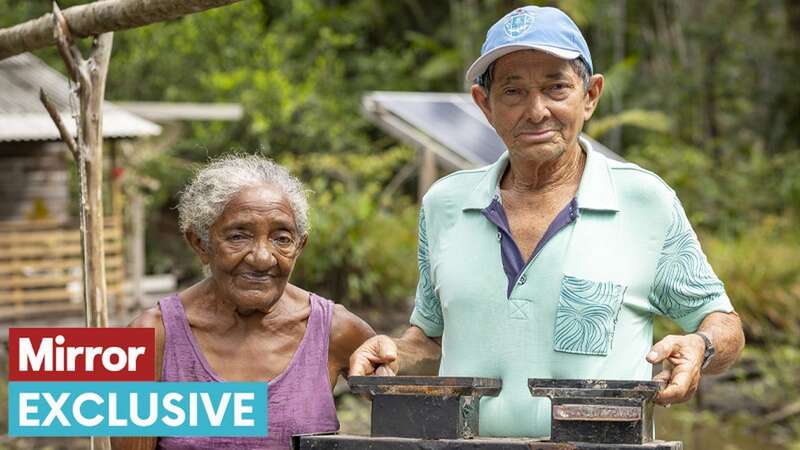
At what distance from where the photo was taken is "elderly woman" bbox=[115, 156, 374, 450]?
279 cm

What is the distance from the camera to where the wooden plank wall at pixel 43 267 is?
42.5 feet

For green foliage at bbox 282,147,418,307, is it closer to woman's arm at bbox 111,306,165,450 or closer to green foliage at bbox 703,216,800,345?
green foliage at bbox 703,216,800,345

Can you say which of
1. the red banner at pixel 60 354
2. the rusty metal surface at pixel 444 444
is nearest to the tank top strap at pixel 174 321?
the red banner at pixel 60 354

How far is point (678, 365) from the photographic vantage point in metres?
2.39

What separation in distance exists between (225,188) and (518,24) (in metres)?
0.74

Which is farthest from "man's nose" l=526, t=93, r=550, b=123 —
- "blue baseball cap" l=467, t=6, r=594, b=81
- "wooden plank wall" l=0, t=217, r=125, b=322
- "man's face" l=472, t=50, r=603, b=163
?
"wooden plank wall" l=0, t=217, r=125, b=322

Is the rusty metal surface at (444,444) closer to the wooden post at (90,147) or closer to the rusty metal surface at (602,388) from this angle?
the rusty metal surface at (602,388)

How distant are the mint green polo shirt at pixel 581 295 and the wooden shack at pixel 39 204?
391 inches

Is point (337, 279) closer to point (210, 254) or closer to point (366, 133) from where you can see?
point (366, 133)

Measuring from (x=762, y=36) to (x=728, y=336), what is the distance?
16.7 metres

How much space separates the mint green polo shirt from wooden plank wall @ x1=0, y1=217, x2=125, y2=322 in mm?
10844

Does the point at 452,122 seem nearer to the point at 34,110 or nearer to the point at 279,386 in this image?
the point at 34,110

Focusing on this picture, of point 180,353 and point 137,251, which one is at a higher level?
point 137,251


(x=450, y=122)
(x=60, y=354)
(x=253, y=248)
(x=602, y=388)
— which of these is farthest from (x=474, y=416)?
(x=450, y=122)
